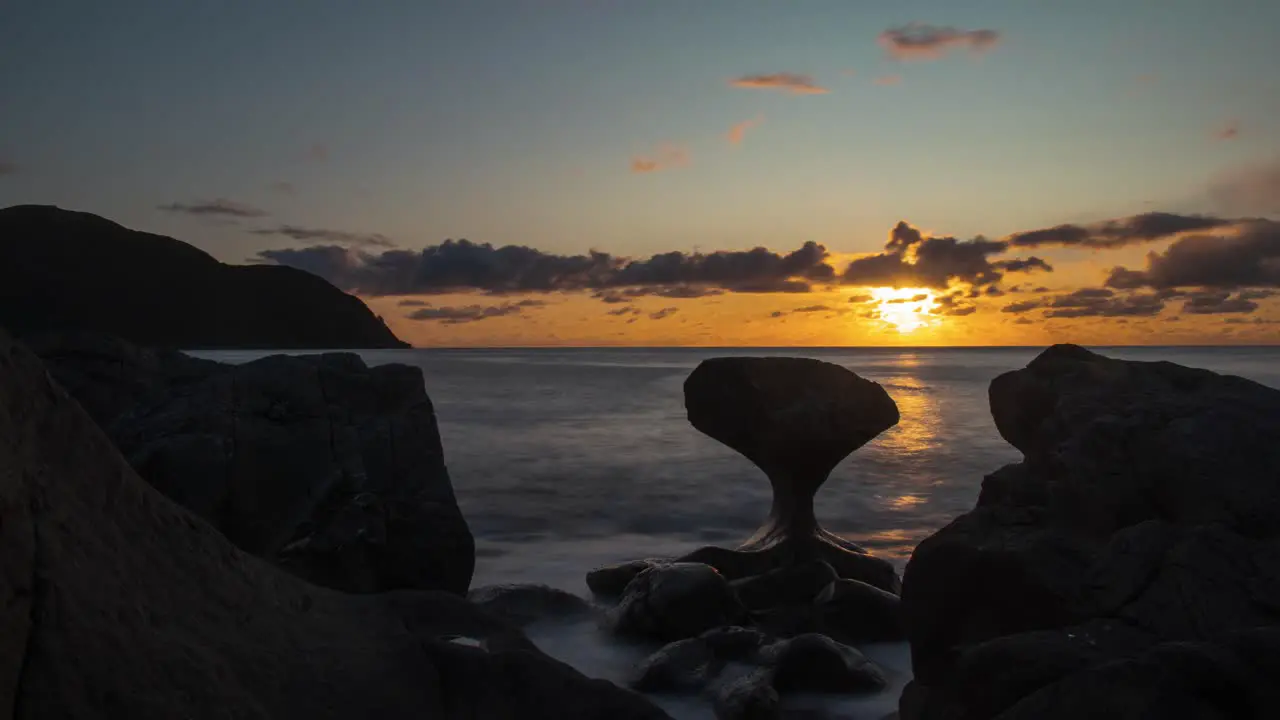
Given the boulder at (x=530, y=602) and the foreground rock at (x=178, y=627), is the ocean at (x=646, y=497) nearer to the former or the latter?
the boulder at (x=530, y=602)

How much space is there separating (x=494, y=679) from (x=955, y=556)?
2.28 metres

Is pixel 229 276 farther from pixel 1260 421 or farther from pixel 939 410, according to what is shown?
pixel 1260 421

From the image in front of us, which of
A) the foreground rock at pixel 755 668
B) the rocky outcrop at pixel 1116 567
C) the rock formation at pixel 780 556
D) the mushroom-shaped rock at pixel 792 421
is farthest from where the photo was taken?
the mushroom-shaped rock at pixel 792 421

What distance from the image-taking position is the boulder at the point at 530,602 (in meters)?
6.91

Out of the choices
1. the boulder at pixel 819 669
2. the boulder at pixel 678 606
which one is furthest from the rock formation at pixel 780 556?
the boulder at pixel 819 669

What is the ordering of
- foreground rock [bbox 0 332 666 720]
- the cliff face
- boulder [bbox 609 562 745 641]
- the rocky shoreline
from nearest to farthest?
foreground rock [bbox 0 332 666 720], the rocky shoreline, boulder [bbox 609 562 745 641], the cliff face

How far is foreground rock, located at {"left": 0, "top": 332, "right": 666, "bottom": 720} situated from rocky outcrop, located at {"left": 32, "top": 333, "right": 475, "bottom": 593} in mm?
2836

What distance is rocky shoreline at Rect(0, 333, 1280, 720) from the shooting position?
2.44 meters

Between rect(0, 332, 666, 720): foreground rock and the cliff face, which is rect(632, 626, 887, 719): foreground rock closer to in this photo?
rect(0, 332, 666, 720): foreground rock

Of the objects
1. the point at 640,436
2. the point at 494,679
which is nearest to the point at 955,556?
the point at 494,679

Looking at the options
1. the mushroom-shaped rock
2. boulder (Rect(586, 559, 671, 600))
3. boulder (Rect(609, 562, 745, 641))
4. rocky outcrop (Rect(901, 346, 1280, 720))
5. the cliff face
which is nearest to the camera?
rocky outcrop (Rect(901, 346, 1280, 720))

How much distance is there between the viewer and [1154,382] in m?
4.81

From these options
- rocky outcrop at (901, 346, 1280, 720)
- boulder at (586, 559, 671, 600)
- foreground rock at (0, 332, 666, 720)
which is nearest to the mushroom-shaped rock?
boulder at (586, 559, 671, 600)

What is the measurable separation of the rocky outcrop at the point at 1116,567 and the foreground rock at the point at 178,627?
4.62ft
